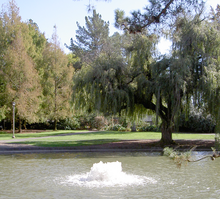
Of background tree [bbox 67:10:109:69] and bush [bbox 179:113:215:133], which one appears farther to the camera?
background tree [bbox 67:10:109:69]

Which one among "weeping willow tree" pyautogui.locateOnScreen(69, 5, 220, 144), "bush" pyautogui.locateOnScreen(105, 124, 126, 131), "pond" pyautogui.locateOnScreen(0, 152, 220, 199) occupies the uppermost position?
"weeping willow tree" pyautogui.locateOnScreen(69, 5, 220, 144)

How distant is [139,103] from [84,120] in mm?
23532

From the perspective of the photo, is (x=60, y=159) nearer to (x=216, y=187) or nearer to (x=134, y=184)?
(x=134, y=184)

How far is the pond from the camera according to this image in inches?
312

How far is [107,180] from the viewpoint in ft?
30.5

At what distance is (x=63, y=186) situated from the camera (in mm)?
8695

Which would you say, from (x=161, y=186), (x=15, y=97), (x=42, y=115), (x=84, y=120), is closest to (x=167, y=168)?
(x=161, y=186)

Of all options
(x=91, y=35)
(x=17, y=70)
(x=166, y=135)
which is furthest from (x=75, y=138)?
(x=91, y=35)

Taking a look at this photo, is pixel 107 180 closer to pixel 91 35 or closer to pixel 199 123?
pixel 199 123

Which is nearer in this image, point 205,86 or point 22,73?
point 205,86

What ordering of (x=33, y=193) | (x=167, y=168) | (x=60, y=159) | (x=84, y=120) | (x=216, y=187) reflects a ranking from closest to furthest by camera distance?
(x=33, y=193)
(x=216, y=187)
(x=167, y=168)
(x=60, y=159)
(x=84, y=120)

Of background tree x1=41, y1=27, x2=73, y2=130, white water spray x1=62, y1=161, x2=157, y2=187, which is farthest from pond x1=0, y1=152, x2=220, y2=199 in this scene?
background tree x1=41, y1=27, x2=73, y2=130

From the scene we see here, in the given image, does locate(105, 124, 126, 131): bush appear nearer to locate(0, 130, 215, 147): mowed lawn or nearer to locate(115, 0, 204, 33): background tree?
locate(0, 130, 215, 147): mowed lawn

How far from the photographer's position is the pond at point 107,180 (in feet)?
26.0
